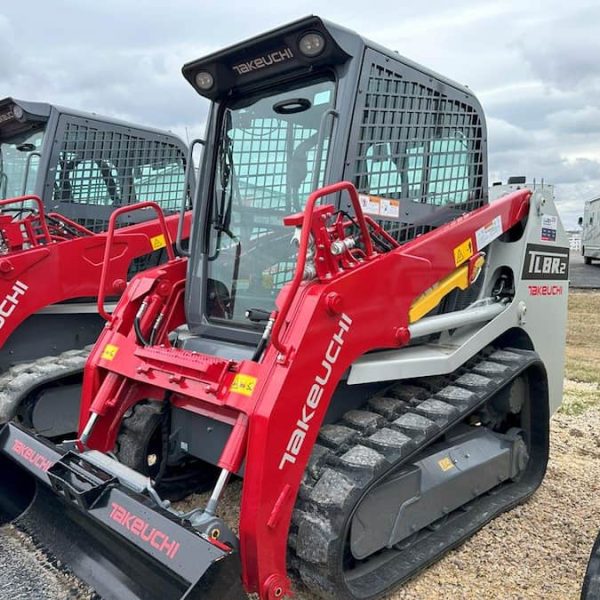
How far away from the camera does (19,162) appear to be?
5.99 metres

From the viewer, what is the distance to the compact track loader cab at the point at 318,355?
8.58 feet

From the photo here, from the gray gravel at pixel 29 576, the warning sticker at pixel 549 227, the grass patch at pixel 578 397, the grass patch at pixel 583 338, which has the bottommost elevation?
the grass patch at pixel 583 338

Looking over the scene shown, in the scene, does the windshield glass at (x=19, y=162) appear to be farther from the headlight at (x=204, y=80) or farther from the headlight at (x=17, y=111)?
the headlight at (x=204, y=80)

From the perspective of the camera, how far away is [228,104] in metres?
3.70

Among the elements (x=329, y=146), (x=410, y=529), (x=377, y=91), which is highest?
(x=377, y=91)

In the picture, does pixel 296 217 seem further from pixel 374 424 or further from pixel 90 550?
pixel 90 550

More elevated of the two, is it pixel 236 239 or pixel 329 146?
pixel 329 146

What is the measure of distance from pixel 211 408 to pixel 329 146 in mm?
1418

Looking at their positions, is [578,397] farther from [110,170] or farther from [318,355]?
[110,170]

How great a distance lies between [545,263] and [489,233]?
2.43 feet

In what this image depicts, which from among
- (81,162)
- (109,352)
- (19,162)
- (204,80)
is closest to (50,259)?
(81,162)

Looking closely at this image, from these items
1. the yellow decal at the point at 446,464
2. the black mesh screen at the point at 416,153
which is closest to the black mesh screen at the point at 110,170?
the black mesh screen at the point at 416,153

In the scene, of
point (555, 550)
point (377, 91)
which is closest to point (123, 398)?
point (377, 91)

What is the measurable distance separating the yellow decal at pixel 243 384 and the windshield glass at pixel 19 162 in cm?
385
